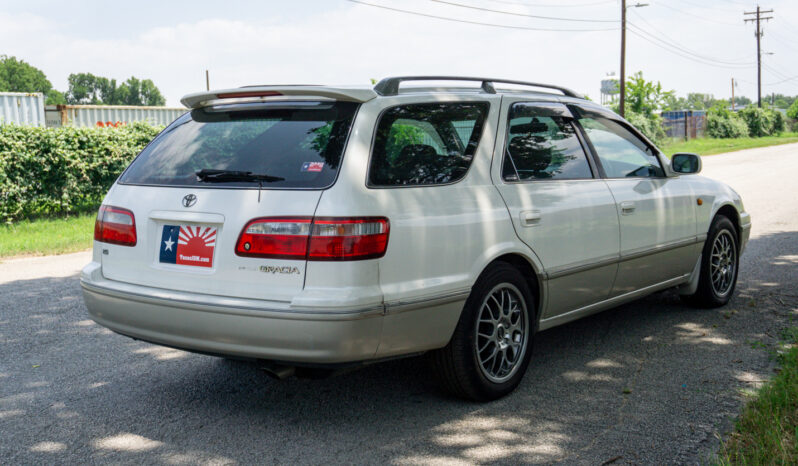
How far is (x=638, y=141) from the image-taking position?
5711mm

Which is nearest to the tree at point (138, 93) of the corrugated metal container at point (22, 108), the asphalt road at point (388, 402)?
the corrugated metal container at point (22, 108)

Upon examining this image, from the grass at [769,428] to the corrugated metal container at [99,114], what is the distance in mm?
20654

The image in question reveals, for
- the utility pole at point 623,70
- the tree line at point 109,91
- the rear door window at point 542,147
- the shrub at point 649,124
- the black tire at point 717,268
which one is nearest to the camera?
the rear door window at point 542,147

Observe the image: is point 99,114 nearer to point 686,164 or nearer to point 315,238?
point 686,164

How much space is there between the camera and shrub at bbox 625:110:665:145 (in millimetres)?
34344

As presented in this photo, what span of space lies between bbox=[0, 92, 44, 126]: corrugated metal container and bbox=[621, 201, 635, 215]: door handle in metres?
18.6

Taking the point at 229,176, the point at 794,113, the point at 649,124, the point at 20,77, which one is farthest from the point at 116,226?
the point at 20,77

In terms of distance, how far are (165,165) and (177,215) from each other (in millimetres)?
466

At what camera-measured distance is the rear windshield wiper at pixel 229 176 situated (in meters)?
3.63

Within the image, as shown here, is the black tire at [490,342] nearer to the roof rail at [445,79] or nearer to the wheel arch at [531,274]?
the wheel arch at [531,274]

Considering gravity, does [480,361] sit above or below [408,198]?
below

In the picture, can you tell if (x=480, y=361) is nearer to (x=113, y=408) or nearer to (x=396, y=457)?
(x=396, y=457)

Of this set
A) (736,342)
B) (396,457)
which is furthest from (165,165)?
(736,342)

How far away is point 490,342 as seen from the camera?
4.20 metres
